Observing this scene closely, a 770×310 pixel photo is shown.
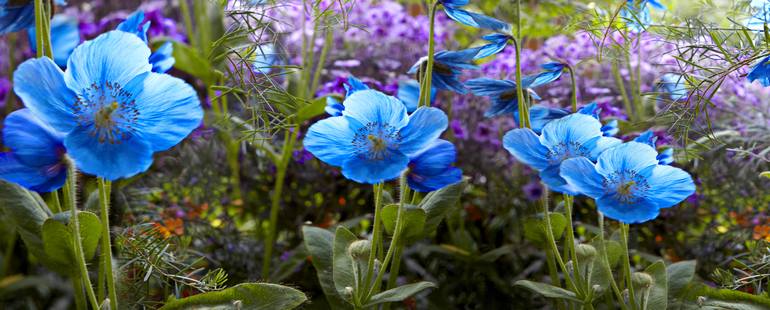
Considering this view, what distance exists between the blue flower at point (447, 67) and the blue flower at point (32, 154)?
32 centimetres

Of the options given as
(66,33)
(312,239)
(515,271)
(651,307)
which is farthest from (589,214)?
(66,33)

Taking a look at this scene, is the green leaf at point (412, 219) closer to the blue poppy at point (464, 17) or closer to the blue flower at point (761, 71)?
the blue poppy at point (464, 17)

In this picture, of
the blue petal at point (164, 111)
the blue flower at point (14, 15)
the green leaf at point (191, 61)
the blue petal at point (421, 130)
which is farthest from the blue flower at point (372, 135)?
the green leaf at point (191, 61)

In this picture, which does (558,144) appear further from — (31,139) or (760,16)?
(31,139)

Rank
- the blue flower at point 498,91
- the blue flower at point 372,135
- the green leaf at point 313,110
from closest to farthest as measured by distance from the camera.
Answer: the blue flower at point 372,135 < the blue flower at point 498,91 < the green leaf at point 313,110

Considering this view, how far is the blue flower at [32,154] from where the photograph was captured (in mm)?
484

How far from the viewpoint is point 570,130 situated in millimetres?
596

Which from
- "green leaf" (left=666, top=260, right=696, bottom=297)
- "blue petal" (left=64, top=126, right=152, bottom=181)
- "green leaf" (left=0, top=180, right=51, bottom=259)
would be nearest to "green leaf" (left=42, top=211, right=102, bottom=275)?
"green leaf" (left=0, top=180, right=51, bottom=259)

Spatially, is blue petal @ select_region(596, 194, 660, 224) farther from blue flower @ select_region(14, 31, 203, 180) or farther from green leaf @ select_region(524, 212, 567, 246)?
blue flower @ select_region(14, 31, 203, 180)

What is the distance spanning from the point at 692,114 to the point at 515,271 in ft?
1.35

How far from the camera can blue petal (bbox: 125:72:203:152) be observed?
48 centimetres

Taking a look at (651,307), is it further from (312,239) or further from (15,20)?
(15,20)

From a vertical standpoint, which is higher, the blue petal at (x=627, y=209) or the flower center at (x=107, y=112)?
the flower center at (x=107, y=112)

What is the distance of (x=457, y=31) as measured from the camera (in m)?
1.42
